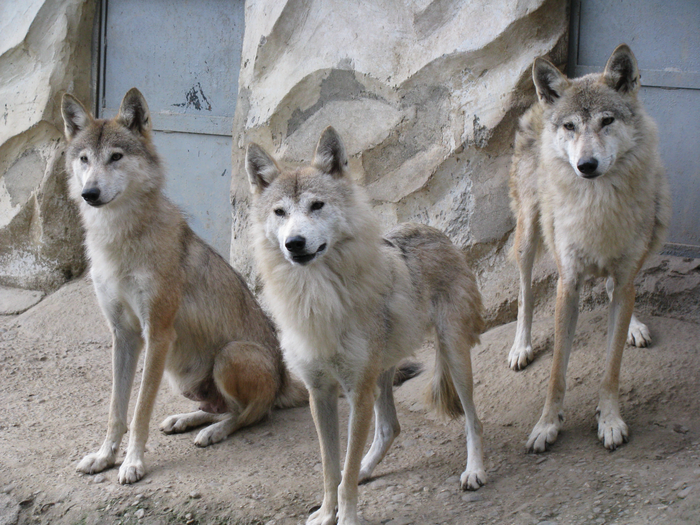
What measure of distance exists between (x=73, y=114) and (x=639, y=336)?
4.49 meters

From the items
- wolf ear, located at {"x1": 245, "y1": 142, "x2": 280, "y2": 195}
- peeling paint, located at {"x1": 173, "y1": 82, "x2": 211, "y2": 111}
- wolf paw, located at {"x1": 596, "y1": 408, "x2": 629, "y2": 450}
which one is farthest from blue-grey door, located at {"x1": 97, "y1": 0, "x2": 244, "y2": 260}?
wolf paw, located at {"x1": 596, "y1": 408, "x2": 629, "y2": 450}

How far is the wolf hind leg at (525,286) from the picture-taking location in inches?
195

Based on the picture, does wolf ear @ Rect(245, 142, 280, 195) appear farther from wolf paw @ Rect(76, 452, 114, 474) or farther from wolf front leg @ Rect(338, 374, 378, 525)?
wolf paw @ Rect(76, 452, 114, 474)

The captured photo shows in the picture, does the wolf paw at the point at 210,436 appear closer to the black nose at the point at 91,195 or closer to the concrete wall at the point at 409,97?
the black nose at the point at 91,195

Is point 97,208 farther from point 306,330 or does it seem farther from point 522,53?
point 522,53

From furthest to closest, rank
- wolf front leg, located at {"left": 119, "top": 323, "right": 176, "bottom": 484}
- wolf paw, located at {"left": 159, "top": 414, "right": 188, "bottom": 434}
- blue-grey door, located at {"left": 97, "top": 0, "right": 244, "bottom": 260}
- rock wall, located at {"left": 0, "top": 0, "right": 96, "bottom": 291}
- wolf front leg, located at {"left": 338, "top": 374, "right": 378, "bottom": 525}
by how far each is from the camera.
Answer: rock wall, located at {"left": 0, "top": 0, "right": 96, "bottom": 291}, blue-grey door, located at {"left": 97, "top": 0, "right": 244, "bottom": 260}, wolf paw, located at {"left": 159, "top": 414, "right": 188, "bottom": 434}, wolf front leg, located at {"left": 119, "top": 323, "right": 176, "bottom": 484}, wolf front leg, located at {"left": 338, "top": 374, "right": 378, "bottom": 525}

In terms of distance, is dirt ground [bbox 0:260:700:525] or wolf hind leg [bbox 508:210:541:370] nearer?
dirt ground [bbox 0:260:700:525]

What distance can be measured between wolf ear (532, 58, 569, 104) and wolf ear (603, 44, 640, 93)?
28 cm

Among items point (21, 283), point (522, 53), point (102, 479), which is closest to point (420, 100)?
point (522, 53)

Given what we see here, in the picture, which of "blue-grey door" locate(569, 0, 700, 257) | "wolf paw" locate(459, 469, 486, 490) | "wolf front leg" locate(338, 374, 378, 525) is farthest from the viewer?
"blue-grey door" locate(569, 0, 700, 257)

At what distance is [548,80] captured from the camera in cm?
422

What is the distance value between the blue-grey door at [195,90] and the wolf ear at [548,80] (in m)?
4.12

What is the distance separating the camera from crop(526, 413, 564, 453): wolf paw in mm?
3949

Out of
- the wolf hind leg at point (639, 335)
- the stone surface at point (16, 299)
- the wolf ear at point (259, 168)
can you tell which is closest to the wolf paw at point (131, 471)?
the wolf ear at point (259, 168)
